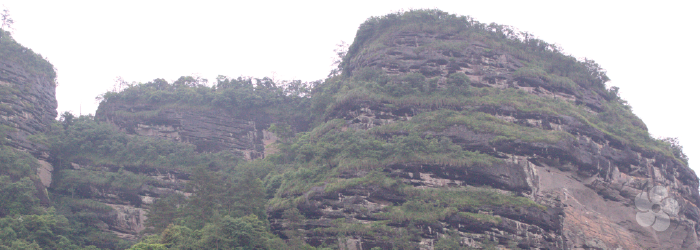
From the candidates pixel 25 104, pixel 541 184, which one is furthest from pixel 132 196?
pixel 541 184

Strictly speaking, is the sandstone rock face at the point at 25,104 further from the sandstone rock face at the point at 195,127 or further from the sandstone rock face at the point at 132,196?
the sandstone rock face at the point at 195,127

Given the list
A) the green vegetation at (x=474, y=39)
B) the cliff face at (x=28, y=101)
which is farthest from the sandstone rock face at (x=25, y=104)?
the green vegetation at (x=474, y=39)

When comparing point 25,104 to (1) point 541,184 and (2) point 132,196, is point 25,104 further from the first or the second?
(1) point 541,184

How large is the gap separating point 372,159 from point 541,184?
11.4 metres

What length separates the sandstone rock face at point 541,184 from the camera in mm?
36344

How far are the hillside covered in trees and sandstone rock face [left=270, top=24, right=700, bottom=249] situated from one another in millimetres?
97

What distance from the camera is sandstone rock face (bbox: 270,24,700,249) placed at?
1431 inches

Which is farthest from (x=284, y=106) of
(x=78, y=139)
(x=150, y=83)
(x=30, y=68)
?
(x=30, y=68)

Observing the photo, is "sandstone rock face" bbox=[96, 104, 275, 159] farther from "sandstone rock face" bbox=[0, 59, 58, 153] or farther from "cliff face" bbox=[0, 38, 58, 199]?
"cliff face" bbox=[0, 38, 58, 199]

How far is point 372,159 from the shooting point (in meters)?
39.2

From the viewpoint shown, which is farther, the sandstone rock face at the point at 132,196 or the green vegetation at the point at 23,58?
the green vegetation at the point at 23,58

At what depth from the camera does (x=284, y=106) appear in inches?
2264

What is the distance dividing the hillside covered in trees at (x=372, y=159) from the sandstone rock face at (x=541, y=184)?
0.10m

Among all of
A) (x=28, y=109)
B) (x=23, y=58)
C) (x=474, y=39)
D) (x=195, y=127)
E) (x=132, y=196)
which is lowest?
(x=132, y=196)
